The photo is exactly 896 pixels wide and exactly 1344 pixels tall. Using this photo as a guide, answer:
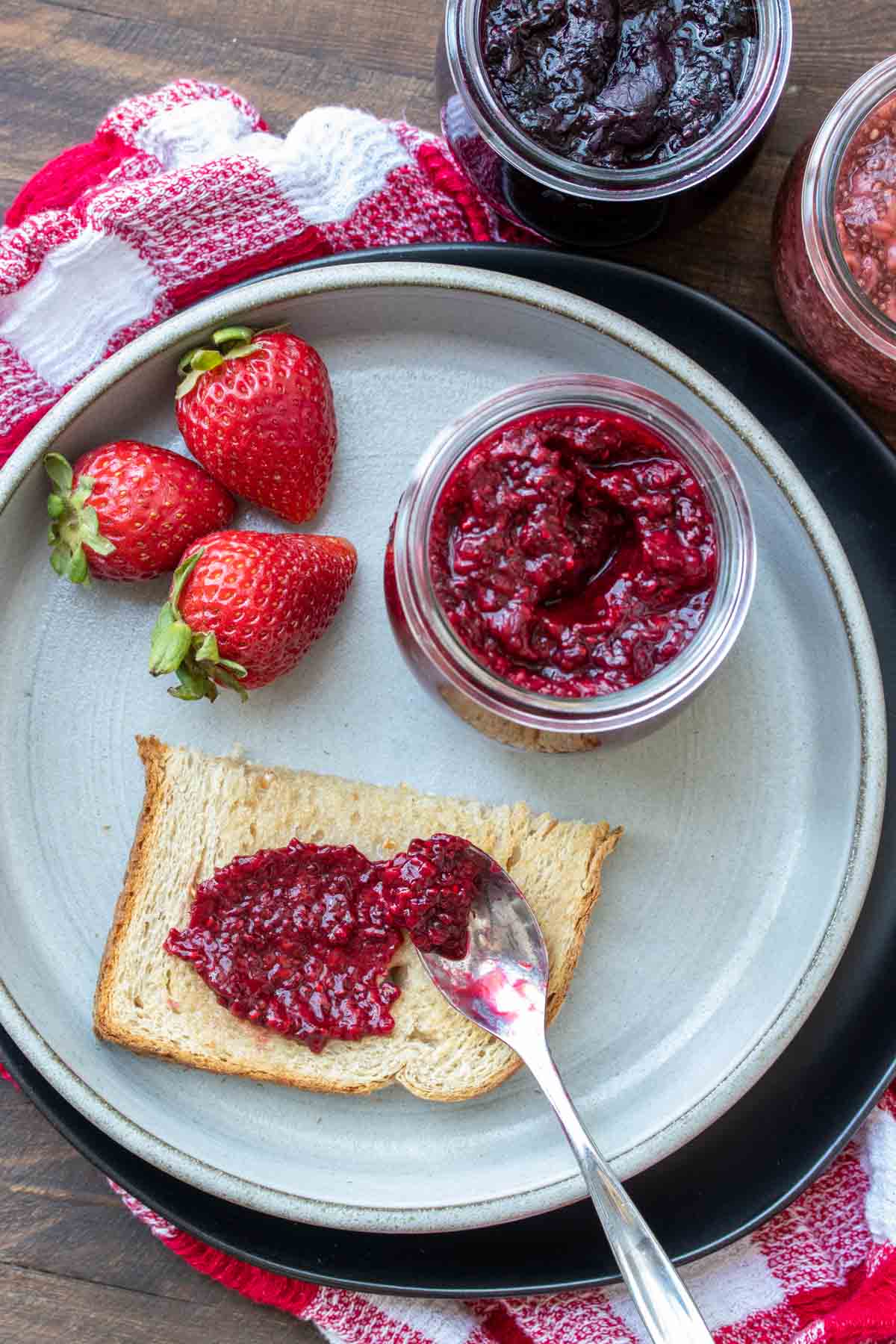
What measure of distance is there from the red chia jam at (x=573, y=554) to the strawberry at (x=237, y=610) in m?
Answer: 0.28

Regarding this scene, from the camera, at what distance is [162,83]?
87.4 inches

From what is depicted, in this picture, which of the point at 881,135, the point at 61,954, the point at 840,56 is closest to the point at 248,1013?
the point at 61,954

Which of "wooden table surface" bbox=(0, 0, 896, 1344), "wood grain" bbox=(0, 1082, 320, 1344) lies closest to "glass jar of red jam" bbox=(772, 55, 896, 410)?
"wooden table surface" bbox=(0, 0, 896, 1344)

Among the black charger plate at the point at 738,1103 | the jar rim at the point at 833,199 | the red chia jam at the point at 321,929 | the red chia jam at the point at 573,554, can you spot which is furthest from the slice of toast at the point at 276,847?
the jar rim at the point at 833,199

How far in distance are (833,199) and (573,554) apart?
2.29ft

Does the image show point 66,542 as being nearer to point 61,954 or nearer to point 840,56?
point 61,954

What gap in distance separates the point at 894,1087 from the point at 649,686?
Answer: 0.93 meters

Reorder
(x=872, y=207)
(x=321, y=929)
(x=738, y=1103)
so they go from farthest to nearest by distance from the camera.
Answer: (x=738, y=1103) → (x=321, y=929) → (x=872, y=207)

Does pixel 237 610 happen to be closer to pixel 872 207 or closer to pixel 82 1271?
pixel 872 207

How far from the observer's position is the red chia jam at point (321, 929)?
1915mm

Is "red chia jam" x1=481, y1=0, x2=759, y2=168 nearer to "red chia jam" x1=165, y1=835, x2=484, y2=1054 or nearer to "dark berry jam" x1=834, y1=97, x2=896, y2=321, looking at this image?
"dark berry jam" x1=834, y1=97, x2=896, y2=321

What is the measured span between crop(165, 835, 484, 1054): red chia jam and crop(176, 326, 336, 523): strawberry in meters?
0.59

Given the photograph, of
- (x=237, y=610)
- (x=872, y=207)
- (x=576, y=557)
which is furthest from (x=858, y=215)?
(x=237, y=610)

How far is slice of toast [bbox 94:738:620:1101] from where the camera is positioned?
6.46 feet
